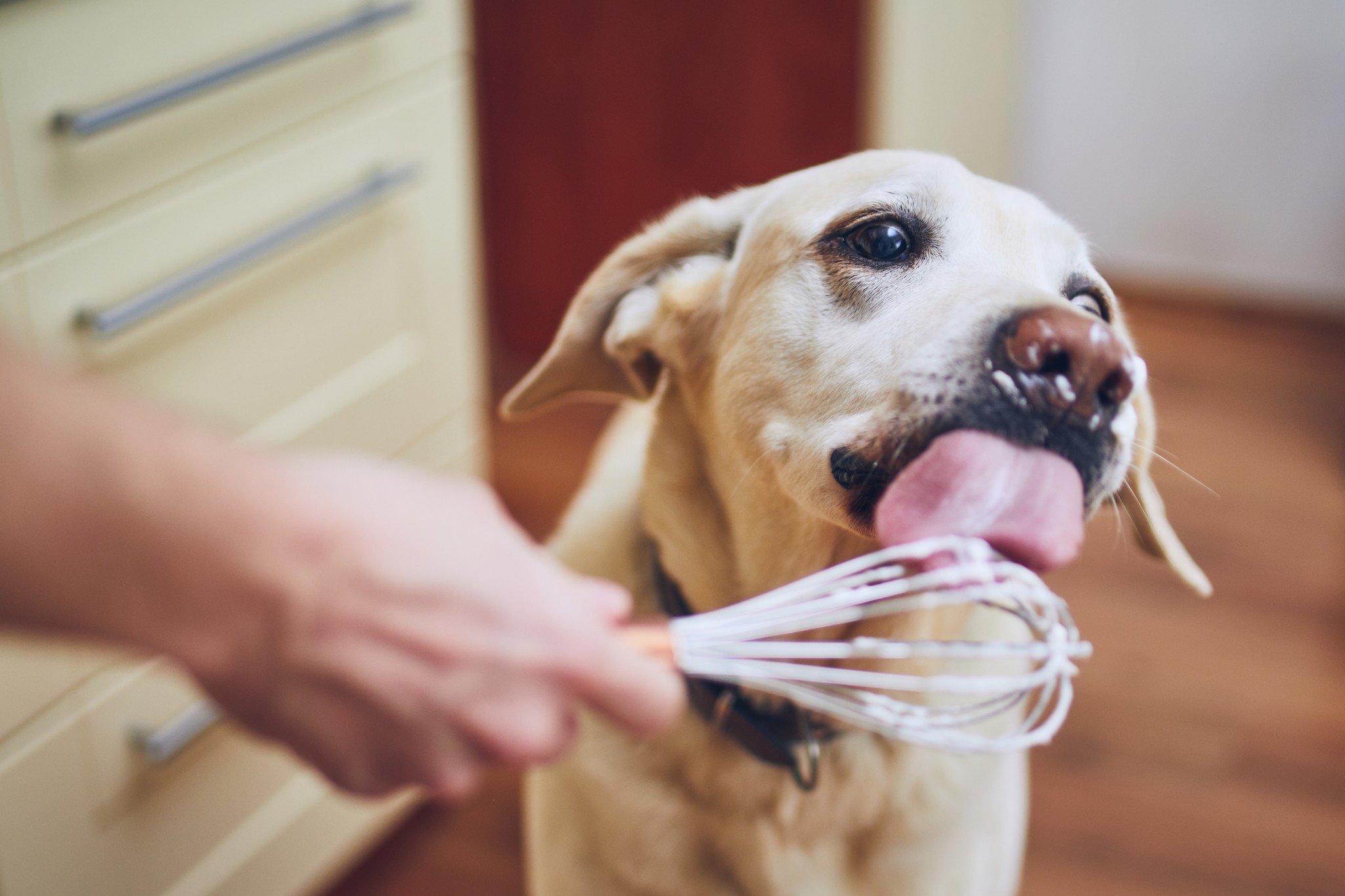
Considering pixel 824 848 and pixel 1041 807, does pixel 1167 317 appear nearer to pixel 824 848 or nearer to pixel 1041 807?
pixel 1041 807

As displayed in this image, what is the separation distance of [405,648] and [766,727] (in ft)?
1.98

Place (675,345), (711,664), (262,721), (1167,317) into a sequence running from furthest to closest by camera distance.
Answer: (1167,317)
(675,345)
(711,664)
(262,721)

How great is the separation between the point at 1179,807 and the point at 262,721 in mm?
1629

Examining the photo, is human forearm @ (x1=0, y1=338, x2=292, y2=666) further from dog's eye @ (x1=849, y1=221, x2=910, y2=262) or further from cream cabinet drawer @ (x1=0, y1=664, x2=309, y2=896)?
cream cabinet drawer @ (x1=0, y1=664, x2=309, y2=896)

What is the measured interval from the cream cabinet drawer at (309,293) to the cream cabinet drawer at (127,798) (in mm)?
316

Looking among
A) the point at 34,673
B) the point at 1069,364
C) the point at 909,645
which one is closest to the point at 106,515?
the point at 909,645

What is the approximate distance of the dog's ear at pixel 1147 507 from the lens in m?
1.05

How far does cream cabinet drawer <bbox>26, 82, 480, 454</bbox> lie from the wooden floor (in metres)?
0.61

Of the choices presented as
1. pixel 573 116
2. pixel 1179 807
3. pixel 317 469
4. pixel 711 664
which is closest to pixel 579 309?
pixel 711 664

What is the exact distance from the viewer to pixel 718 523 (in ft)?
3.58

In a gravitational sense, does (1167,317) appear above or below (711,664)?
below

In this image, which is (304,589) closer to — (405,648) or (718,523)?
(405,648)

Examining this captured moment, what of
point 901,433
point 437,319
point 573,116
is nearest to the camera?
point 901,433

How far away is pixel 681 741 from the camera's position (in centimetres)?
111
